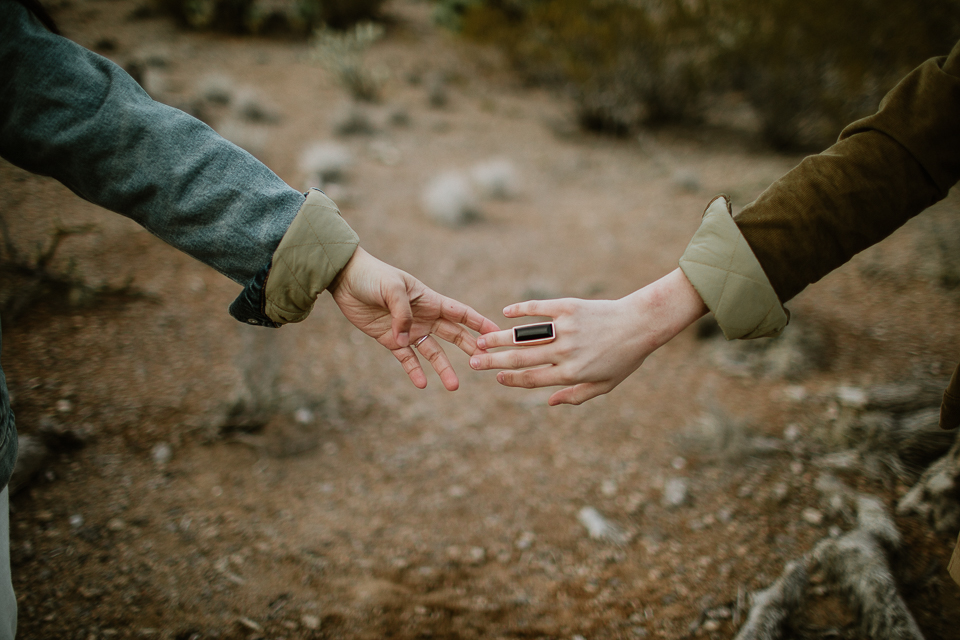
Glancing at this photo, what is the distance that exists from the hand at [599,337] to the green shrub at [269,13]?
10.4 m

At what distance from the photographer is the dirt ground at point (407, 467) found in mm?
1607

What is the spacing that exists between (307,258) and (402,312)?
0.99 feet

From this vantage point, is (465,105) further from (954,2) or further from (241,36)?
(954,2)

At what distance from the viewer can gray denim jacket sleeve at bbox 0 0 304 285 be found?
1.07 metres

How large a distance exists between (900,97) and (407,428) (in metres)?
2.34

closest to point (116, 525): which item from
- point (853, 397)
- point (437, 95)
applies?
point (853, 397)

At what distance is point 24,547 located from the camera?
1599 millimetres

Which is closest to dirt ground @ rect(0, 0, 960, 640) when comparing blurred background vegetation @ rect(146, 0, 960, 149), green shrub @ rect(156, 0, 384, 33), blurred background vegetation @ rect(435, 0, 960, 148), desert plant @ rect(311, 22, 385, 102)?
blurred background vegetation @ rect(146, 0, 960, 149)

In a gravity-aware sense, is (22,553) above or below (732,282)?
below

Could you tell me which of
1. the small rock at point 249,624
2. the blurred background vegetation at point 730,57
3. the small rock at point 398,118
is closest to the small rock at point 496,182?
the small rock at point 398,118

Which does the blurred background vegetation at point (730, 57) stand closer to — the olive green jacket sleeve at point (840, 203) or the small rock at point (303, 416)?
the olive green jacket sleeve at point (840, 203)

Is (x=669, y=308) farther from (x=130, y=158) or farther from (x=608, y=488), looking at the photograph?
(x=130, y=158)

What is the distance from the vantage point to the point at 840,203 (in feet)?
3.90

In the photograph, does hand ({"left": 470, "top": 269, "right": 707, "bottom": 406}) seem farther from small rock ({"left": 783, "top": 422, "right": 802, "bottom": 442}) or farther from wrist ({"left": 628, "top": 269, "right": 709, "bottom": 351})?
small rock ({"left": 783, "top": 422, "right": 802, "bottom": 442})
